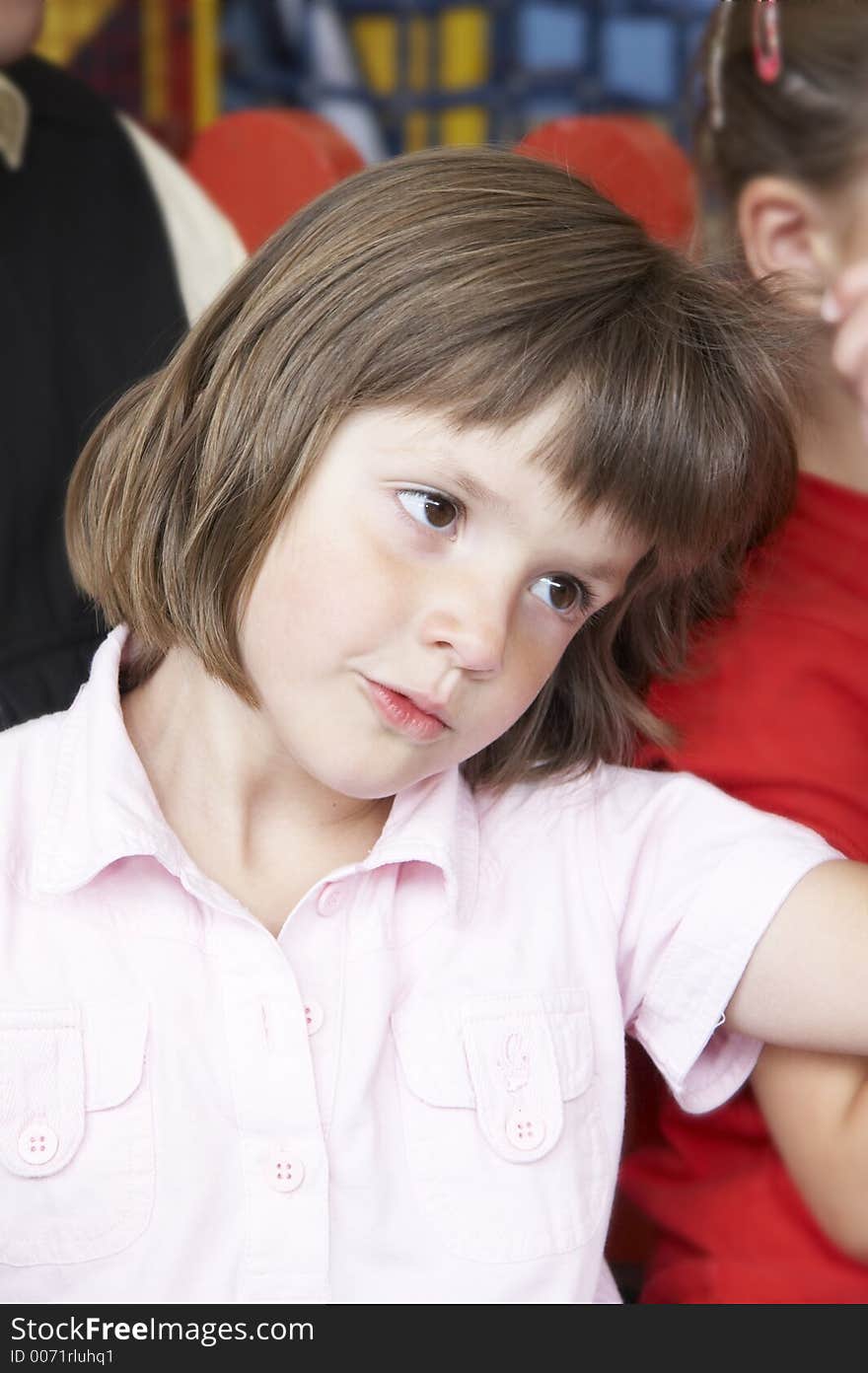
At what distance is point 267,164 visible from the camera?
4.79ft

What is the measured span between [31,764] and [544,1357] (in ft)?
1.49

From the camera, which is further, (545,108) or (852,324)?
(545,108)

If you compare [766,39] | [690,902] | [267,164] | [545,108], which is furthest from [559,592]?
[545,108]

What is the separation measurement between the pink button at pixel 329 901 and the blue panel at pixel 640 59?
150 centimetres

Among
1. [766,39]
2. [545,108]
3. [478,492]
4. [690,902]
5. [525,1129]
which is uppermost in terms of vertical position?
[766,39]

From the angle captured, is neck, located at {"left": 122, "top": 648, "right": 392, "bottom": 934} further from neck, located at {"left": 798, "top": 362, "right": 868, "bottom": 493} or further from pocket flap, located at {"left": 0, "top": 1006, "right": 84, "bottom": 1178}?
neck, located at {"left": 798, "top": 362, "right": 868, "bottom": 493}

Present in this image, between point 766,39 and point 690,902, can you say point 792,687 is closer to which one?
point 690,902

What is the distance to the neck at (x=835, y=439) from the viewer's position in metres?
1.20

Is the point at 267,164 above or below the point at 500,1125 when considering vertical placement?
above

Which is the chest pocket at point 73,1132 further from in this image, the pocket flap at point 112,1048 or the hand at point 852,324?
the hand at point 852,324

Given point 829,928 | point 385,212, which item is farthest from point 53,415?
point 829,928

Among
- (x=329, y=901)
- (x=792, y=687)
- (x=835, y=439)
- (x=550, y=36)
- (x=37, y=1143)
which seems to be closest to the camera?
(x=37, y=1143)

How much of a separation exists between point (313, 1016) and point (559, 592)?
0.93 feet

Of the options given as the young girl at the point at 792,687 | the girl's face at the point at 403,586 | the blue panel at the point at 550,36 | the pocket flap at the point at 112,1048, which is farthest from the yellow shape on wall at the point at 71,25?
the pocket flap at the point at 112,1048
